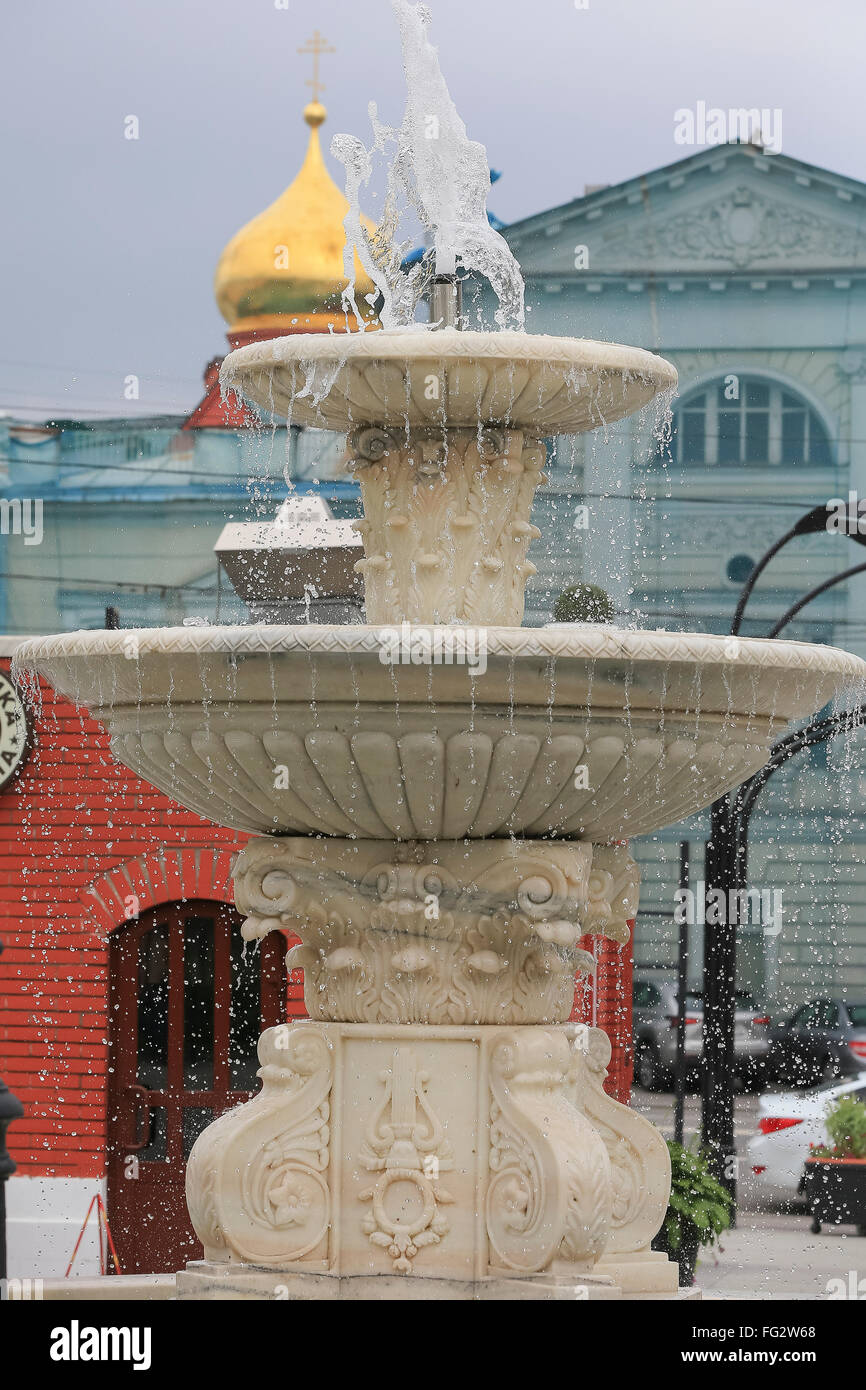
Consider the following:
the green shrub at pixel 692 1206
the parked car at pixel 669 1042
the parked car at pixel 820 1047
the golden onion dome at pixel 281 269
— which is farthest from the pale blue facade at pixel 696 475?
the green shrub at pixel 692 1206

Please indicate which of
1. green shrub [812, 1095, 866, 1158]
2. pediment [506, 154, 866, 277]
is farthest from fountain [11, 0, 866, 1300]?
pediment [506, 154, 866, 277]

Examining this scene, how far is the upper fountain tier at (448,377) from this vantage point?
6.12 metres

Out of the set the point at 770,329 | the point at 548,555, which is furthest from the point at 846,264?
the point at 548,555

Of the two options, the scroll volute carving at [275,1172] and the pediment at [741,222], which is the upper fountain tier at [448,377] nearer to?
the scroll volute carving at [275,1172]

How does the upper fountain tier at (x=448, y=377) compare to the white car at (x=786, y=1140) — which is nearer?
the upper fountain tier at (x=448, y=377)

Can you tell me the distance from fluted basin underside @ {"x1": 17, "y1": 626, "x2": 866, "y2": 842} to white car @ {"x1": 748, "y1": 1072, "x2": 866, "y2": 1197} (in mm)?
12187

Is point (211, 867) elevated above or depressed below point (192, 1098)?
above

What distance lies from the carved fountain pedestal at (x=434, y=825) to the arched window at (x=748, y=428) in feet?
91.3

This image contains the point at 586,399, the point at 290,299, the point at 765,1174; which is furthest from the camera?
the point at 290,299

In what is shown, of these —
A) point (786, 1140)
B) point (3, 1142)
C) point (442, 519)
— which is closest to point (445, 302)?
point (442, 519)

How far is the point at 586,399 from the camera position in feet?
21.3

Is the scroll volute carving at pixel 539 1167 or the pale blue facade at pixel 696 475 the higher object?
the pale blue facade at pixel 696 475

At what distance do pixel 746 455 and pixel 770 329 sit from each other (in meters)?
2.09

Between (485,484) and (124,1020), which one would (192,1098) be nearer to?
(124,1020)
